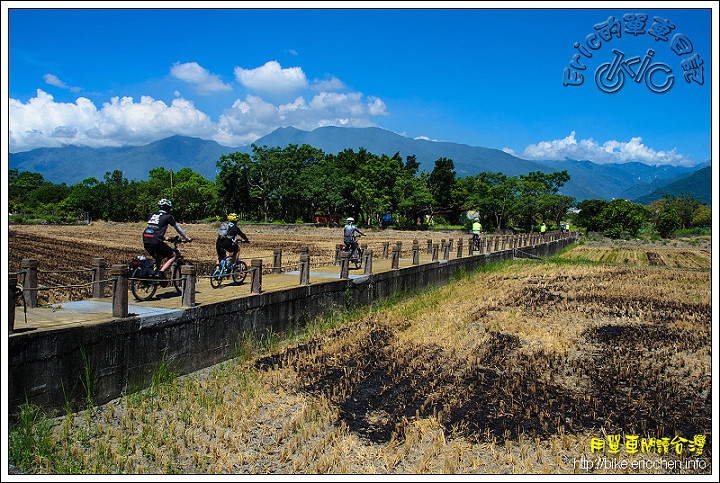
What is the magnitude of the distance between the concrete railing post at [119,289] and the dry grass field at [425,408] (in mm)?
1174

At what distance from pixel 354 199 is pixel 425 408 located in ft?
171

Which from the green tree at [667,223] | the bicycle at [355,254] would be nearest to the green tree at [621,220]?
the green tree at [667,223]

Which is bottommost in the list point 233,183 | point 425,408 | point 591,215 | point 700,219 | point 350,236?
point 425,408

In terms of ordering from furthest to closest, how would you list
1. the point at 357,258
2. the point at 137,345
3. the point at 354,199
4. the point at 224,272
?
the point at 354,199 → the point at 357,258 → the point at 224,272 → the point at 137,345

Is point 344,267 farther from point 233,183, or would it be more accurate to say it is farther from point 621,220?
point 621,220

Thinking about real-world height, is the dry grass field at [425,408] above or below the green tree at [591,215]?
below

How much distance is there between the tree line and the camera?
2130 inches

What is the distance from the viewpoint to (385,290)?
13930mm

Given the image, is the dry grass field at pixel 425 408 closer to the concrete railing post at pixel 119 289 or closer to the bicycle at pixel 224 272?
the concrete railing post at pixel 119 289

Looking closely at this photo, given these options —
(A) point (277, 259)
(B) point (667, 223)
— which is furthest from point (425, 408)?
(B) point (667, 223)

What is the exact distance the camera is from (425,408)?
637 cm

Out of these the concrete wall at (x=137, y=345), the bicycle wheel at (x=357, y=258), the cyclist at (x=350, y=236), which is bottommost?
the concrete wall at (x=137, y=345)

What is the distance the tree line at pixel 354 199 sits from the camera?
177 ft

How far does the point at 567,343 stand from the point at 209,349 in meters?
6.62
